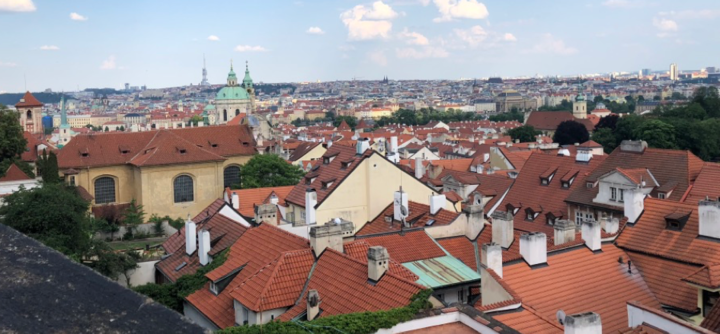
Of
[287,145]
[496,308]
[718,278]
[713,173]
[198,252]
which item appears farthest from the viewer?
[287,145]

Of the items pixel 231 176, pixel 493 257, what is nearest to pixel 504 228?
pixel 493 257

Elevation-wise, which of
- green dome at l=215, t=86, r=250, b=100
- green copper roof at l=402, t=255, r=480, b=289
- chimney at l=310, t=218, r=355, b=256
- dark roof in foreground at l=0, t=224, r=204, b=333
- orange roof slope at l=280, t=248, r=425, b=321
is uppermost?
green dome at l=215, t=86, r=250, b=100

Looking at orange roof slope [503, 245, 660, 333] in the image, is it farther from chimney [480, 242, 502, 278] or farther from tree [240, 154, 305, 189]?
tree [240, 154, 305, 189]

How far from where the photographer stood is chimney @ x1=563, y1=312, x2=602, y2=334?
11758mm

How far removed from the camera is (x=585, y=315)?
39.2ft

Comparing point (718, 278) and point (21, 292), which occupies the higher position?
point (21, 292)

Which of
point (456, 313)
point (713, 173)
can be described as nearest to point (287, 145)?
point (713, 173)

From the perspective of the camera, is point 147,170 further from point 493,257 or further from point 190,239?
point 493,257

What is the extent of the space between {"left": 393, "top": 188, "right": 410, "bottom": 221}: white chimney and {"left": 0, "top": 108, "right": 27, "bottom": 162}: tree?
3467cm

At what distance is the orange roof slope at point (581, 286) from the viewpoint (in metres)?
16.0

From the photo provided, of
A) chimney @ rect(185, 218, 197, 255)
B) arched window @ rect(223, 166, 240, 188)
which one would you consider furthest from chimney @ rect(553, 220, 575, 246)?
arched window @ rect(223, 166, 240, 188)

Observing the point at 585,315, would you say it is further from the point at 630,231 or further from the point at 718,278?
the point at 630,231

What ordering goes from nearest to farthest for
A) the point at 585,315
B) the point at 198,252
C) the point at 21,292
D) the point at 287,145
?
the point at 21,292
the point at 585,315
the point at 198,252
the point at 287,145

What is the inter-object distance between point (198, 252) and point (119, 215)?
26.2 metres
